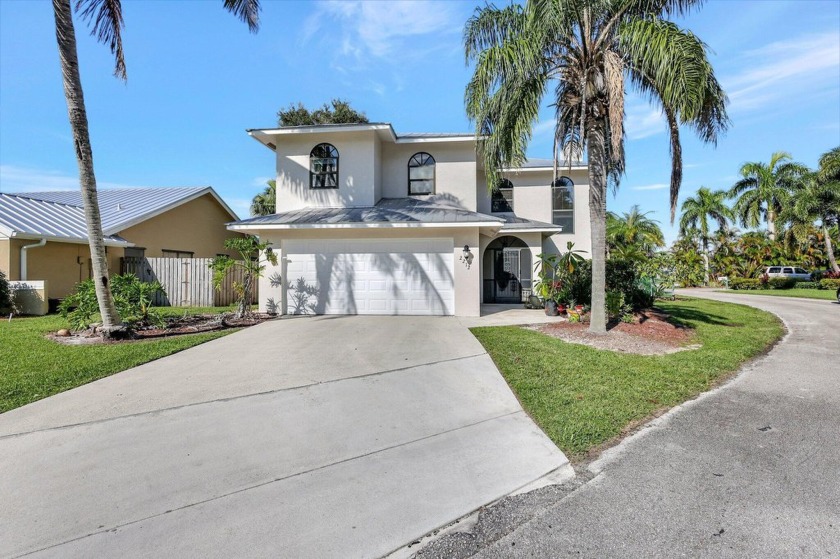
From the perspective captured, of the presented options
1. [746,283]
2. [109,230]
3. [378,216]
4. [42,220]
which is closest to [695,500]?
[378,216]

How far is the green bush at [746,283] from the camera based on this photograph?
102 ft

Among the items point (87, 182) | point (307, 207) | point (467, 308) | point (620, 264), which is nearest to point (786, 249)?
point (620, 264)

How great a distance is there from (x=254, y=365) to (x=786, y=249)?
43583mm

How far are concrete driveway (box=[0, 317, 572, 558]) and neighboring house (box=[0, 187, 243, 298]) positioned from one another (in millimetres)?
12249

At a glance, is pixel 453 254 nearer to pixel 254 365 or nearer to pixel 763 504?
pixel 254 365

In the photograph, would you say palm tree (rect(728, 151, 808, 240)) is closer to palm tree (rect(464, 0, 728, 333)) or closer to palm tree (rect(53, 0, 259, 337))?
palm tree (rect(464, 0, 728, 333))

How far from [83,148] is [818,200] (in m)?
40.8

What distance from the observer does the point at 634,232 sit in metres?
35.4

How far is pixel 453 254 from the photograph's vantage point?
493 inches

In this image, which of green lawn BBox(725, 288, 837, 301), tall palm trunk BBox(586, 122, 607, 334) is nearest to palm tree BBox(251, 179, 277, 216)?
tall palm trunk BBox(586, 122, 607, 334)

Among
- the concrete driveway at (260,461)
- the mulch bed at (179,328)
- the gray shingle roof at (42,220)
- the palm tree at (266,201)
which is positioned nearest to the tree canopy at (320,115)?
the palm tree at (266,201)

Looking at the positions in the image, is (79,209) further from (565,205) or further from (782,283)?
(782,283)

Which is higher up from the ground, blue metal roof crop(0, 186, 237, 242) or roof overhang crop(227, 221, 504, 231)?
blue metal roof crop(0, 186, 237, 242)

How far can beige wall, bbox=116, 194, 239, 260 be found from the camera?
18.1m
